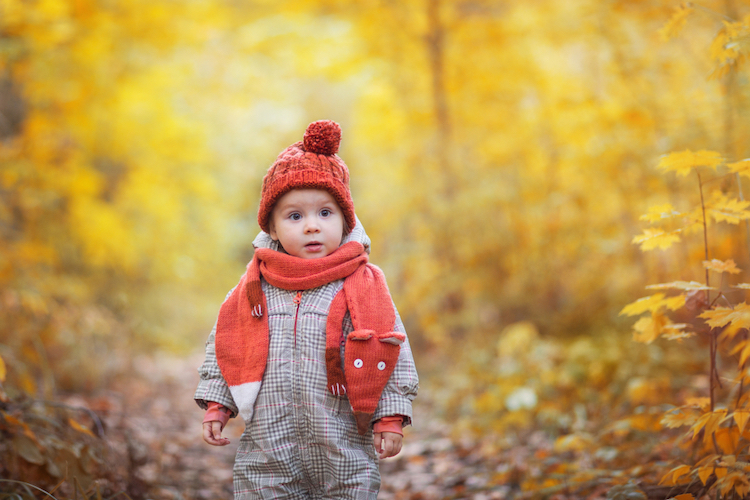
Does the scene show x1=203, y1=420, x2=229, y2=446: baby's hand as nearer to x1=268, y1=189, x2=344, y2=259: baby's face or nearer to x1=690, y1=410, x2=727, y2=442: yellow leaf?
x1=268, y1=189, x2=344, y2=259: baby's face

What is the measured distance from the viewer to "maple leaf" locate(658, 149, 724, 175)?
6.81 feet

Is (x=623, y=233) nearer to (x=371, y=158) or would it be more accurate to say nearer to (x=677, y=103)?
(x=677, y=103)

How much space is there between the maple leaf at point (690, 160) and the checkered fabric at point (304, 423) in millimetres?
1198

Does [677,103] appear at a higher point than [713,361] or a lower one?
higher

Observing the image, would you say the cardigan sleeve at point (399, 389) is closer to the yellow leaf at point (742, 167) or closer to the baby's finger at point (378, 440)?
the baby's finger at point (378, 440)

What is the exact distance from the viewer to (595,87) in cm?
583

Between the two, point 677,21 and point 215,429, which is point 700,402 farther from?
point 215,429

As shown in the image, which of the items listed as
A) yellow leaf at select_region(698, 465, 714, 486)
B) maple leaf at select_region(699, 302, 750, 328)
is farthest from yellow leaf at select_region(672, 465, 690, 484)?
maple leaf at select_region(699, 302, 750, 328)

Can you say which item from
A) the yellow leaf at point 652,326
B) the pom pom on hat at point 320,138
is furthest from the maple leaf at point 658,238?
the pom pom on hat at point 320,138

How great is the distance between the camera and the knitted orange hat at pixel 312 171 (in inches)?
78.7

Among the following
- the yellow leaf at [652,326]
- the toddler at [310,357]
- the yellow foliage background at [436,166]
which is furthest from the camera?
the yellow foliage background at [436,166]

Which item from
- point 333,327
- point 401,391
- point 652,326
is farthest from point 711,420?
point 333,327

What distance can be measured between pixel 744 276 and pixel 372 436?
10.6 feet

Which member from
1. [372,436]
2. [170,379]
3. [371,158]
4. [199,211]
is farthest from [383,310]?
[199,211]
